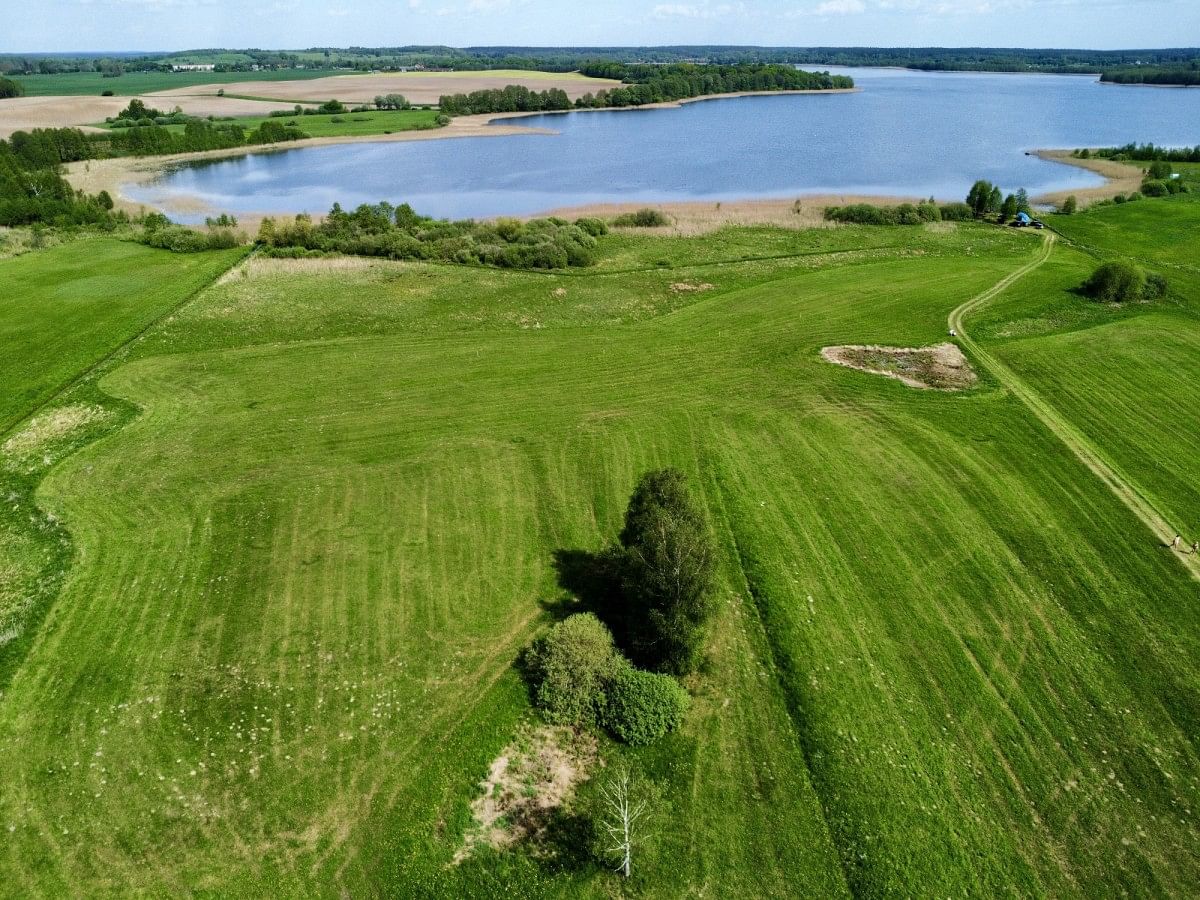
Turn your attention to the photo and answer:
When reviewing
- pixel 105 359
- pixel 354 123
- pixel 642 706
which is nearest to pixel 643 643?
pixel 642 706

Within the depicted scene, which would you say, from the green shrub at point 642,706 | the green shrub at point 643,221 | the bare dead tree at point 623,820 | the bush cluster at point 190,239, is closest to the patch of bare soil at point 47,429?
the green shrub at point 642,706

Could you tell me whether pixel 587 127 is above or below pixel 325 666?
above

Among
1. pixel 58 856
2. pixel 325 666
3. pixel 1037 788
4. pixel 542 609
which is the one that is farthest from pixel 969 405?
pixel 58 856

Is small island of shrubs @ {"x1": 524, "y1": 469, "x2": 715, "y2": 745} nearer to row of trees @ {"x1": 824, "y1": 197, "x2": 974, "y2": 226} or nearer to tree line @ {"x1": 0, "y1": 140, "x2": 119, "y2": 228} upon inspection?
row of trees @ {"x1": 824, "y1": 197, "x2": 974, "y2": 226}

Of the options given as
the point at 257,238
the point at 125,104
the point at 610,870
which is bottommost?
the point at 610,870

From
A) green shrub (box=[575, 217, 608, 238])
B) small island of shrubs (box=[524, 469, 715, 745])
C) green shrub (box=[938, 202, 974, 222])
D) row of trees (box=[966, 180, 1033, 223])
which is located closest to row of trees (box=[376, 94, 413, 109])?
green shrub (box=[575, 217, 608, 238])

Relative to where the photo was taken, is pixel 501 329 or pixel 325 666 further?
pixel 501 329

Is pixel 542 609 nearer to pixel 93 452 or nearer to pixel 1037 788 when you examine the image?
pixel 1037 788
